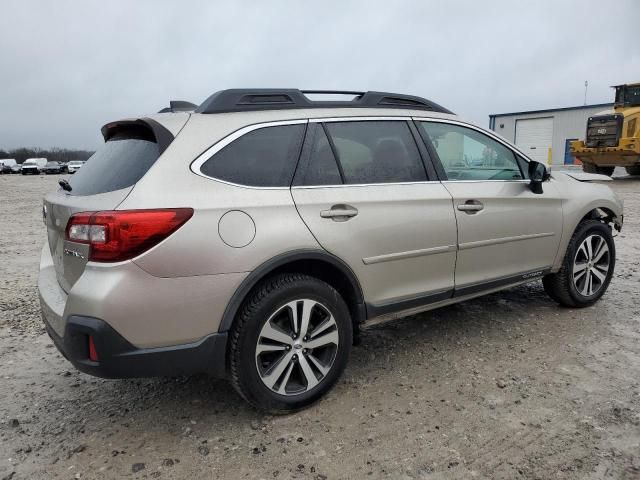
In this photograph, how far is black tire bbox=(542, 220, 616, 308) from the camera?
4328 millimetres

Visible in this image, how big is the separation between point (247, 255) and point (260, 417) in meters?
0.97

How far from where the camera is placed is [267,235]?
2.62 meters

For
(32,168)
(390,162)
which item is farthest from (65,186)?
(32,168)

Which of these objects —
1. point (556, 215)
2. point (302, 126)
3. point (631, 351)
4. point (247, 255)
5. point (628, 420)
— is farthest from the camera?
point (556, 215)

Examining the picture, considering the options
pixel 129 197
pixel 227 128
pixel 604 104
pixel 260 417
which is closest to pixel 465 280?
pixel 260 417

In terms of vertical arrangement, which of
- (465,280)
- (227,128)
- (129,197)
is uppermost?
(227,128)

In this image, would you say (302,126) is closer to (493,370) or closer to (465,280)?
(465,280)

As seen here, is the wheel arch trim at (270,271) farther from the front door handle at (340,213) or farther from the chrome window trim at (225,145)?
the chrome window trim at (225,145)

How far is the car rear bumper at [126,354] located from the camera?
2322mm

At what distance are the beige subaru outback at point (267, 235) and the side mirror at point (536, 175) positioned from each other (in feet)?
0.50

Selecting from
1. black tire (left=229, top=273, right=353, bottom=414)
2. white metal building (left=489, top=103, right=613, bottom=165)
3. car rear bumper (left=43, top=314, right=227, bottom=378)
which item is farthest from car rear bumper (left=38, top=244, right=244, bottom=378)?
white metal building (left=489, top=103, right=613, bottom=165)

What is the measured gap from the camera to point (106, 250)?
A: 7.67 feet

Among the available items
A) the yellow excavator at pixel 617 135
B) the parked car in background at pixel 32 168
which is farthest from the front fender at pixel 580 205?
the parked car in background at pixel 32 168

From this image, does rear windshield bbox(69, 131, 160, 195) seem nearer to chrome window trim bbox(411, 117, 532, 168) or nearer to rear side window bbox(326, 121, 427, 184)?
rear side window bbox(326, 121, 427, 184)
